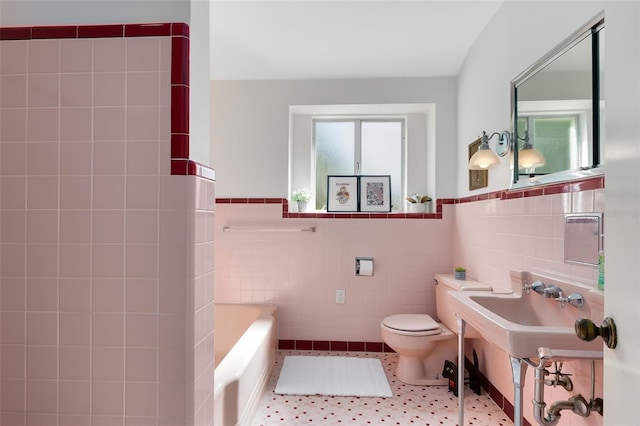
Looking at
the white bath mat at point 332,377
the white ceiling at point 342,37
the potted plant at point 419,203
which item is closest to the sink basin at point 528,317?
the white bath mat at point 332,377

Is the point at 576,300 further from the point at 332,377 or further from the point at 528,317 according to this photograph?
the point at 332,377

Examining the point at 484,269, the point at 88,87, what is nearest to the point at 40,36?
the point at 88,87

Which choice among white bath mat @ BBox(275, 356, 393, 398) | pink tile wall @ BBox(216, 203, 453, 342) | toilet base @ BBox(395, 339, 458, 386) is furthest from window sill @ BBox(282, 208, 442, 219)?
white bath mat @ BBox(275, 356, 393, 398)

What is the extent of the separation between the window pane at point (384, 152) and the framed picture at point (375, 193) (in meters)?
0.17

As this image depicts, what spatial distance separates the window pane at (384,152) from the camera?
3223mm

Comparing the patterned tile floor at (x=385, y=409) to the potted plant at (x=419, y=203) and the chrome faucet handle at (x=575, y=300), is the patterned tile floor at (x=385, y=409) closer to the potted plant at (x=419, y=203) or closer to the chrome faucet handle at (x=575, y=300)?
the chrome faucet handle at (x=575, y=300)

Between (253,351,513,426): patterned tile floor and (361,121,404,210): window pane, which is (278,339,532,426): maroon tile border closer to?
(253,351,513,426): patterned tile floor

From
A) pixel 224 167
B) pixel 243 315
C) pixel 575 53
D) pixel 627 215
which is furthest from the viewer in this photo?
pixel 224 167

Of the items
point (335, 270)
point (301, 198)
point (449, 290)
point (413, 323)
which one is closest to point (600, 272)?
point (449, 290)

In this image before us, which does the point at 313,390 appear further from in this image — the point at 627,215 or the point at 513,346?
the point at 627,215

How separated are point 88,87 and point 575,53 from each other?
6.21 ft

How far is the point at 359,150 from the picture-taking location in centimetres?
323

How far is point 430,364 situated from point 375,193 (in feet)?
4.66

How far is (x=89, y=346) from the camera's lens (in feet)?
3.77
